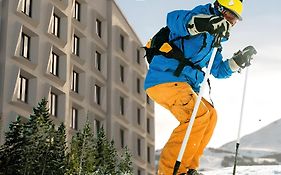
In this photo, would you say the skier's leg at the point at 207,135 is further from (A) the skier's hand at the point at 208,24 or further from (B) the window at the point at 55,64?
(B) the window at the point at 55,64

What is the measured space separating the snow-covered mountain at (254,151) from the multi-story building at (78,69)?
3421 cm

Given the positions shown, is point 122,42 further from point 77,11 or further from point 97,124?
point 97,124

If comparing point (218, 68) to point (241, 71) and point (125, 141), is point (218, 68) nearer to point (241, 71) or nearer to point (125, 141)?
point (241, 71)

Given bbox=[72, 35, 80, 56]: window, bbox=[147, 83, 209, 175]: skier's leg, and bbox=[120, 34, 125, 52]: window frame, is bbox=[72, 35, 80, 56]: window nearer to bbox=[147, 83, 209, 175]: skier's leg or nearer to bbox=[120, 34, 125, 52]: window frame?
bbox=[120, 34, 125, 52]: window frame

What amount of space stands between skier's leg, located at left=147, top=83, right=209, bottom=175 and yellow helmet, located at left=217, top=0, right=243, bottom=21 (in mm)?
848

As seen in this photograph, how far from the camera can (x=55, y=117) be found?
30453mm

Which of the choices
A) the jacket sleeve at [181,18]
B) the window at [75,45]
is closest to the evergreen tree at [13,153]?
the window at [75,45]

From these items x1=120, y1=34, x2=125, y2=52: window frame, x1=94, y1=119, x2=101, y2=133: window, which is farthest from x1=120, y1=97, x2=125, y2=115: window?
x1=94, y1=119, x2=101, y2=133: window

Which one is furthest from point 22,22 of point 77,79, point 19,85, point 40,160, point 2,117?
point 40,160

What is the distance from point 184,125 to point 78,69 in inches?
1168

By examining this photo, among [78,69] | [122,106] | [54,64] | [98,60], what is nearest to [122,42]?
[98,60]

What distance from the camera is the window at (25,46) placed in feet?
93.2

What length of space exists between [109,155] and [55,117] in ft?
13.4

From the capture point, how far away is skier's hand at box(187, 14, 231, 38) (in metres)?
5.11
